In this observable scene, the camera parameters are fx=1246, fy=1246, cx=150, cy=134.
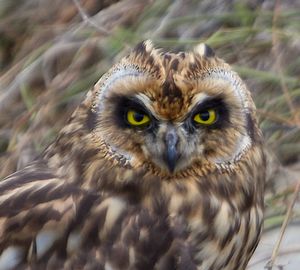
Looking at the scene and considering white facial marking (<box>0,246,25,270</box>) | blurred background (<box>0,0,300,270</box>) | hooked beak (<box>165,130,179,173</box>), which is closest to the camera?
hooked beak (<box>165,130,179,173</box>)

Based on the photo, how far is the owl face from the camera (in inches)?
116

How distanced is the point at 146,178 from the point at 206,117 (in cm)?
23

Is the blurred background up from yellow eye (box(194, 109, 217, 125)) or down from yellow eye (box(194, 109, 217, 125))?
down

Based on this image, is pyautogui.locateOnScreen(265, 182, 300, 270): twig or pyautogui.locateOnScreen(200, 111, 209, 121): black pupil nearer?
pyautogui.locateOnScreen(200, 111, 209, 121): black pupil

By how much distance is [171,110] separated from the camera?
295 cm

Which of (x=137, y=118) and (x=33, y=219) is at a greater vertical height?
(x=137, y=118)

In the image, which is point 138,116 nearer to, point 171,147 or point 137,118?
point 137,118

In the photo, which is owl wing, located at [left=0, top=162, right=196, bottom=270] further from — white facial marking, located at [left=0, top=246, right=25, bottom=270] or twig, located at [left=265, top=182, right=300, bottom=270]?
twig, located at [left=265, top=182, right=300, bottom=270]

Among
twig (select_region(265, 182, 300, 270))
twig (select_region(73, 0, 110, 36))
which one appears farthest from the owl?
twig (select_region(73, 0, 110, 36))

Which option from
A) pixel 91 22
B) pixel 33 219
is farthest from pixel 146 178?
pixel 91 22

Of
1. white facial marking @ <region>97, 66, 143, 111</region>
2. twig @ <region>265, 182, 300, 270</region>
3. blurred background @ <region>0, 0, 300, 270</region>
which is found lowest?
twig @ <region>265, 182, 300, 270</region>

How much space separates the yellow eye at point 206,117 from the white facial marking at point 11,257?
21.4 inches

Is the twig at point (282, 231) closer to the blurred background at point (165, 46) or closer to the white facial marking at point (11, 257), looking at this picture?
the blurred background at point (165, 46)

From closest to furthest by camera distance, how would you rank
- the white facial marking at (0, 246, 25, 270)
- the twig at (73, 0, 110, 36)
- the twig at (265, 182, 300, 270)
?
1. the white facial marking at (0, 246, 25, 270)
2. the twig at (265, 182, 300, 270)
3. the twig at (73, 0, 110, 36)
